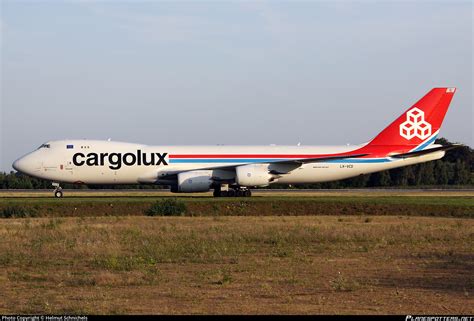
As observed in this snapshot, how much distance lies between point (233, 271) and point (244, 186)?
30.7m

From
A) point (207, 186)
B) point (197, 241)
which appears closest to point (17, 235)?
point (197, 241)

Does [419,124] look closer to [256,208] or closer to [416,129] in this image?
[416,129]

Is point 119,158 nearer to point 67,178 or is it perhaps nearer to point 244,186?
point 67,178

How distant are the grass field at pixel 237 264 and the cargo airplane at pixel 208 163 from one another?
11900 mm

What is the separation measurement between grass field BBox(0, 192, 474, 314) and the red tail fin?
53.6ft

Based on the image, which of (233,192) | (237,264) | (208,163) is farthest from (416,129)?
(237,264)

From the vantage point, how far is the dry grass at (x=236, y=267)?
49.9 ft

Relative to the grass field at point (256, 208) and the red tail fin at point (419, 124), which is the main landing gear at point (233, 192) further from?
the red tail fin at point (419, 124)

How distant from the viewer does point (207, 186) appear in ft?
164

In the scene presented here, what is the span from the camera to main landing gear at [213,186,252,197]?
5200 centimetres

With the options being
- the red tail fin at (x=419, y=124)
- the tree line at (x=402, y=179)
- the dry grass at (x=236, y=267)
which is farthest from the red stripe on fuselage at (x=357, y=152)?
the tree line at (x=402, y=179)

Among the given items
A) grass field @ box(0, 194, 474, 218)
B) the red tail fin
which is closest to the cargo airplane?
the red tail fin

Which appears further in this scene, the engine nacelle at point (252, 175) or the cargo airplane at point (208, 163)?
the cargo airplane at point (208, 163)

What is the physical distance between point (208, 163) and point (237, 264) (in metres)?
30.8
